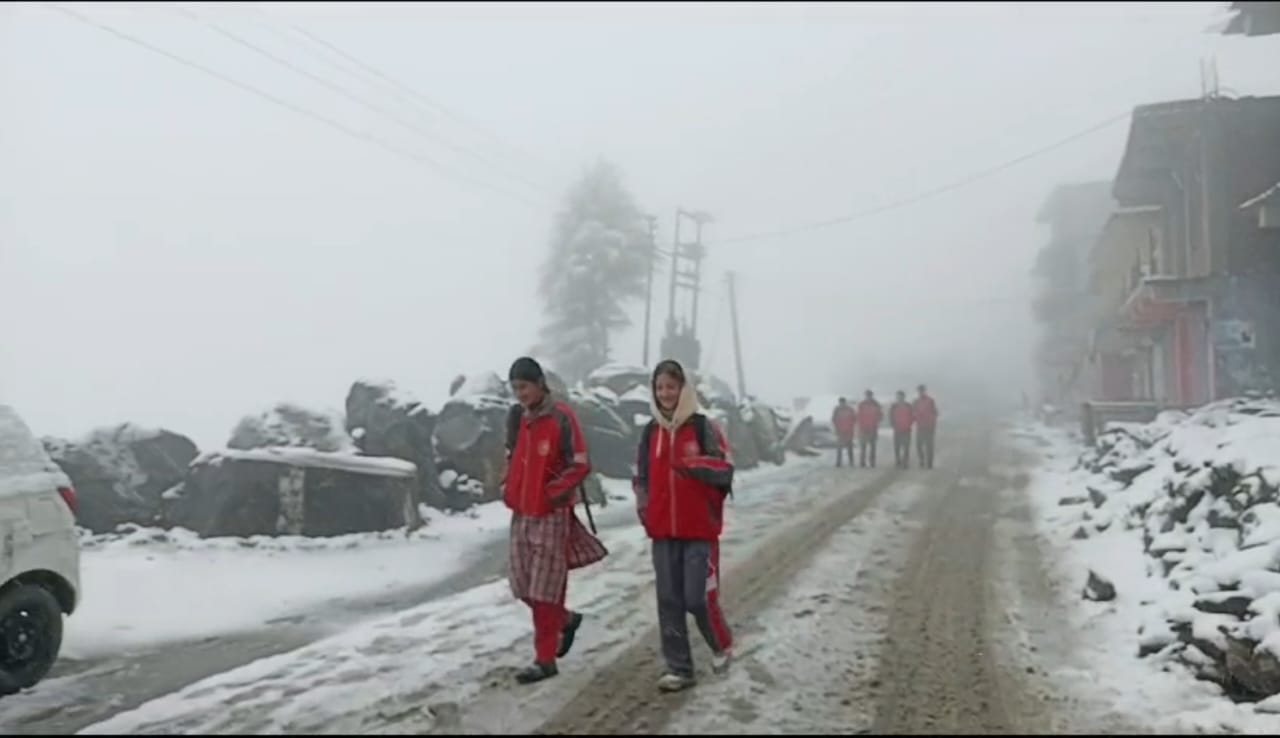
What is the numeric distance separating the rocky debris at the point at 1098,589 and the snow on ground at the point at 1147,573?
0.28ft

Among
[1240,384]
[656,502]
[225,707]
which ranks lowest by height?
[225,707]

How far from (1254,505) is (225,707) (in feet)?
23.0

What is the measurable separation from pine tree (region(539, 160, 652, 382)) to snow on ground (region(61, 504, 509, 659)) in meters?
23.1

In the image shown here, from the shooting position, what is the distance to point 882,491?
57.0ft

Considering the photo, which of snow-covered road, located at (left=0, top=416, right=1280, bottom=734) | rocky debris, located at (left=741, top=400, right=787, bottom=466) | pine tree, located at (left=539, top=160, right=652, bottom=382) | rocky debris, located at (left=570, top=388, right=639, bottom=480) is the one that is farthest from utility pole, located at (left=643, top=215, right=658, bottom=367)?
snow-covered road, located at (left=0, top=416, right=1280, bottom=734)

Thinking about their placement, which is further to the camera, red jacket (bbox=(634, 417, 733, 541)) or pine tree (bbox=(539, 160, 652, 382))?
pine tree (bbox=(539, 160, 652, 382))

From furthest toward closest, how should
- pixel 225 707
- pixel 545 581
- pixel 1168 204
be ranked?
pixel 1168 204 < pixel 545 581 < pixel 225 707

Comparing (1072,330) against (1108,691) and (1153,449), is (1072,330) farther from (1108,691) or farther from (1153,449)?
(1108,691)

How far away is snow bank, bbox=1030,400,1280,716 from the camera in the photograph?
234 inches

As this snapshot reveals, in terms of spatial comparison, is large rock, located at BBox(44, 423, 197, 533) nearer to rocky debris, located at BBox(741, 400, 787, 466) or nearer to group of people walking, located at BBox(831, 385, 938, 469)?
rocky debris, located at BBox(741, 400, 787, 466)

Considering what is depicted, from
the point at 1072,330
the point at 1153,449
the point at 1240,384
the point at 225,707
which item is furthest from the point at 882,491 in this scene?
the point at 1072,330

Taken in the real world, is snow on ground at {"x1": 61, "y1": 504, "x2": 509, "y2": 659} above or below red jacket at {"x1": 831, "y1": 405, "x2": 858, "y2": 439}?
below

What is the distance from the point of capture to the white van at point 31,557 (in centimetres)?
595

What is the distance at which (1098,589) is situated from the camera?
8336 mm
